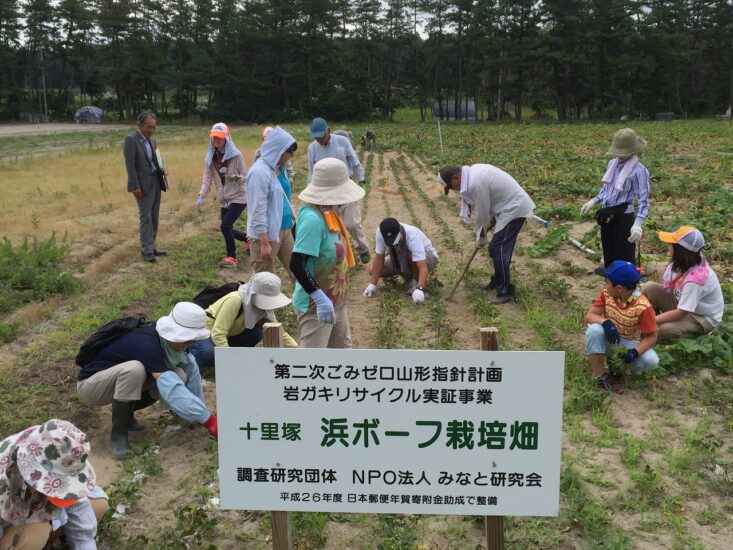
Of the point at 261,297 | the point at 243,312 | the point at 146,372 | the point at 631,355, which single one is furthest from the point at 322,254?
the point at 631,355

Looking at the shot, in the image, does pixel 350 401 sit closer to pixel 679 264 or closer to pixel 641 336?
pixel 641 336

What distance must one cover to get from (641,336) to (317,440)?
308 centimetres

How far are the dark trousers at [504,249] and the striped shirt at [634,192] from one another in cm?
89

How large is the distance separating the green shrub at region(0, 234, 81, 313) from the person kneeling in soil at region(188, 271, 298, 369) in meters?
2.85

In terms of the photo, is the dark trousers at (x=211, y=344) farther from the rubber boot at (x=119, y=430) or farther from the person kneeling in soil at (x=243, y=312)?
the rubber boot at (x=119, y=430)

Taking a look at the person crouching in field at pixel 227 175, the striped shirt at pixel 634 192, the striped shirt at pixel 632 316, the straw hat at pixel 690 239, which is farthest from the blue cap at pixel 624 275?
the person crouching in field at pixel 227 175

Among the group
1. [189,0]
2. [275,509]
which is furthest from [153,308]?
[189,0]

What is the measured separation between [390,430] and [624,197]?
4659 millimetres

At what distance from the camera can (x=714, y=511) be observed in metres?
3.28

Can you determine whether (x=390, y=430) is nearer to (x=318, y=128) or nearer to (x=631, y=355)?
(x=631, y=355)

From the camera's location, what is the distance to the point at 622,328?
458 centimetres

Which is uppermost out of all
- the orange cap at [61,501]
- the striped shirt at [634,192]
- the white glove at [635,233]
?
the striped shirt at [634,192]

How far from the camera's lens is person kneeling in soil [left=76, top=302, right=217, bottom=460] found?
3.92m

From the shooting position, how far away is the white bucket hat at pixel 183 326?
154 inches
